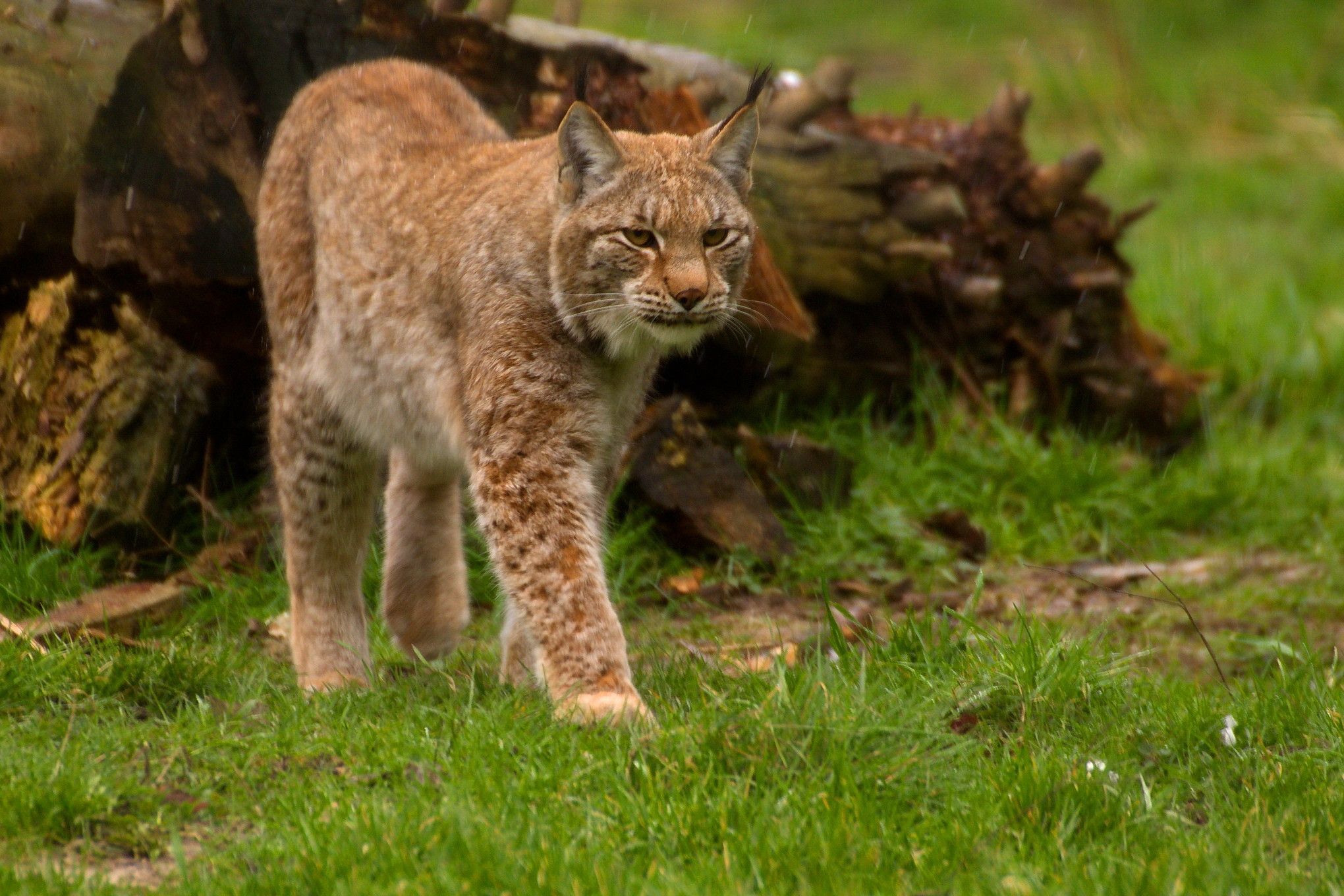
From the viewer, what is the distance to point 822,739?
3.22m

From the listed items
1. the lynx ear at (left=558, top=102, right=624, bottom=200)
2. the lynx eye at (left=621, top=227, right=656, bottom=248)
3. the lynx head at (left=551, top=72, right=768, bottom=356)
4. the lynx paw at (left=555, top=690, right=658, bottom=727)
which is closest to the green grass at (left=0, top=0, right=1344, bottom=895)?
the lynx paw at (left=555, top=690, right=658, bottom=727)

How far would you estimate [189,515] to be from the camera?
5211 millimetres

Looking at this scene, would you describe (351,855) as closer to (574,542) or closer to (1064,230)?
(574,542)

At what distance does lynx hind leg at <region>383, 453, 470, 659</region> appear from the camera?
4.63m

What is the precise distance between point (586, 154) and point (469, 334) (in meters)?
0.56

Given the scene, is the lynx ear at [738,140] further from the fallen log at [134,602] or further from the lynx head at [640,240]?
the fallen log at [134,602]

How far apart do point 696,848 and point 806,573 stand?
2.43 meters

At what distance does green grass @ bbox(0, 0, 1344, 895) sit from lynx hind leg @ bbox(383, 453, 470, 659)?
0.28 metres

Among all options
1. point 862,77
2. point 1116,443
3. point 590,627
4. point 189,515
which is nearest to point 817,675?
point 590,627

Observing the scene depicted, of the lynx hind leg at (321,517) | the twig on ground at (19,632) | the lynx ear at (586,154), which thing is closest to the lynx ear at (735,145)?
the lynx ear at (586,154)

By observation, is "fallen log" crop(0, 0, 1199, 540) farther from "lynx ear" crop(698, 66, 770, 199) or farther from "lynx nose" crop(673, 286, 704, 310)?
"lynx nose" crop(673, 286, 704, 310)

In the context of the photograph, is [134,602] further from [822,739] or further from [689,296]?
[822,739]

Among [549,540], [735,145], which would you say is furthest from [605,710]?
[735,145]

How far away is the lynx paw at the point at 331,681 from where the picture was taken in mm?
3930
